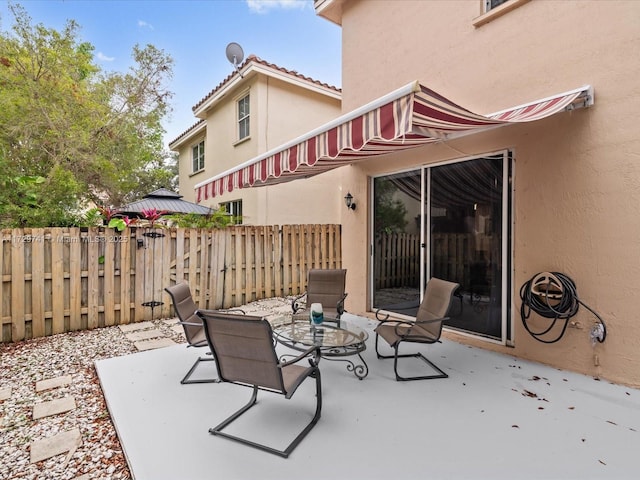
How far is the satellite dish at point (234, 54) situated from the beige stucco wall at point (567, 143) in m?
9.48

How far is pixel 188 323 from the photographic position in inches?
206

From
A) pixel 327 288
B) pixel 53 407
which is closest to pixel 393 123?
pixel 327 288

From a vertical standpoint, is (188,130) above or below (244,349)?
above

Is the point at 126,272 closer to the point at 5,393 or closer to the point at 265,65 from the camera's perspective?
the point at 5,393

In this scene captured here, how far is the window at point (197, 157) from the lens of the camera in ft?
68.0

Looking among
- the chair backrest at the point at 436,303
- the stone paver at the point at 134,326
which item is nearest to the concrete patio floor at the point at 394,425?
the chair backrest at the point at 436,303

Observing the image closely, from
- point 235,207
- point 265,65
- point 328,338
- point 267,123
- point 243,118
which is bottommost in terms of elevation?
point 328,338

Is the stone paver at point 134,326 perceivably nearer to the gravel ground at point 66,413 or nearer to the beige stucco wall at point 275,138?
the gravel ground at point 66,413

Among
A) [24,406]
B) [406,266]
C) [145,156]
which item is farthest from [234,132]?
[24,406]

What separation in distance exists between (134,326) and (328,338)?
19.1 ft

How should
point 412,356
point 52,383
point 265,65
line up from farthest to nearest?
point 265,65 → point 412,356 → point 52,383

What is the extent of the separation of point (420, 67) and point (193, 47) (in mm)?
13593

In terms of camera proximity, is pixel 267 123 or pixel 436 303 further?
pixel 267 123

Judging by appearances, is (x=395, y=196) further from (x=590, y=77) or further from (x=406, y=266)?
(x=590, y=77)
